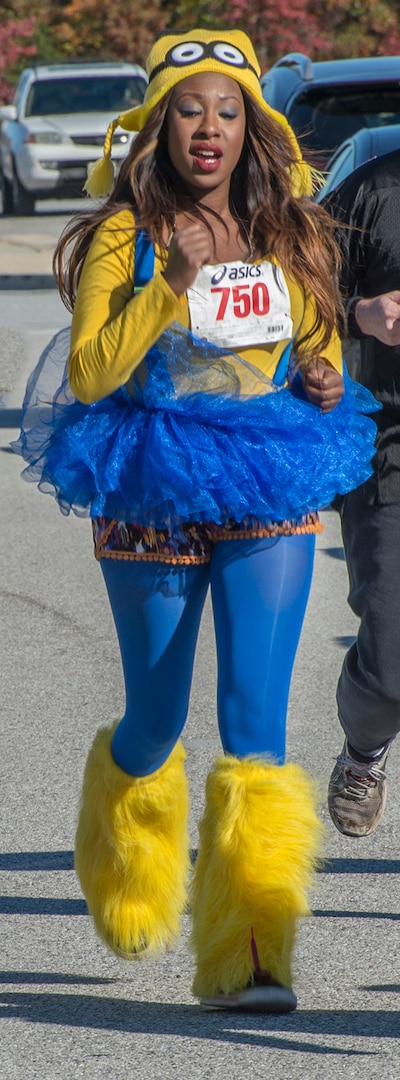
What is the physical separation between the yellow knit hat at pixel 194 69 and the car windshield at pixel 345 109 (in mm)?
6744

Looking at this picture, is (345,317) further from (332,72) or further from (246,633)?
(332,72)

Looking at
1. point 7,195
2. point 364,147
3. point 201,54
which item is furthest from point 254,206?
point 7,195

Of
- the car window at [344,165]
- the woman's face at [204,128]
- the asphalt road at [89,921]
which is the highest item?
the woman's face at [204,128]

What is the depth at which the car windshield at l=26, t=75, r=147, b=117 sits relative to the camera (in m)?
22.7

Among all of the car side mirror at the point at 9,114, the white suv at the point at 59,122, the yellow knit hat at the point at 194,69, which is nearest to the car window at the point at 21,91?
the white suv at the point at 59,122

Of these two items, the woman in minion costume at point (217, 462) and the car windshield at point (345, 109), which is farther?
Answer: the car windshield at point (345, 109)

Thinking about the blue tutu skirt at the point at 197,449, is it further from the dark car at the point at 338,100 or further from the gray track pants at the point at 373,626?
the dark car at the point at 338,100

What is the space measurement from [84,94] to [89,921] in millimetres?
20412

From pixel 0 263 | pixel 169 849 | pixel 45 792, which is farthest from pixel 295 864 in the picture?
pixel 0 263

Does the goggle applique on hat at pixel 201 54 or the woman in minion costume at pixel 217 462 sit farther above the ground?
the goggle applique on hat at pixel 201 54

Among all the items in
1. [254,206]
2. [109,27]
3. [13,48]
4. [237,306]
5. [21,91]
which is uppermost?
[254,206]

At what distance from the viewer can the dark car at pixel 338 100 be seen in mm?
9953

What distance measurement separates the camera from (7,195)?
2439cm

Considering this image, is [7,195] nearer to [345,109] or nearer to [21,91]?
[21,91]
